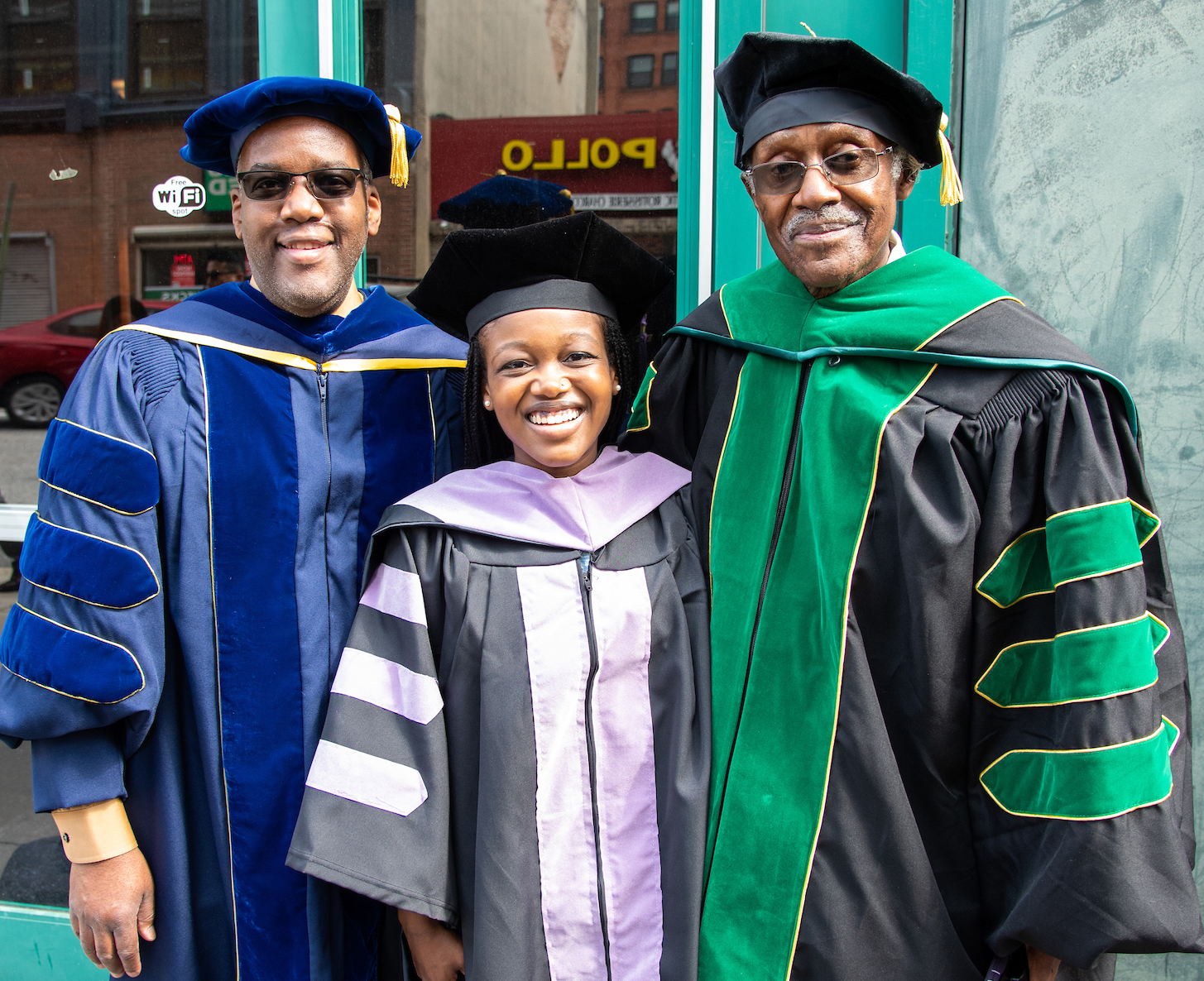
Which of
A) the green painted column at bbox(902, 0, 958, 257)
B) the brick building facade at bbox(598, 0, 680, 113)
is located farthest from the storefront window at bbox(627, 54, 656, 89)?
the green painted column at bbox(902, 0, 958, 257)

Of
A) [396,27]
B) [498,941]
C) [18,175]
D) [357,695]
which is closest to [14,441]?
[18,175]

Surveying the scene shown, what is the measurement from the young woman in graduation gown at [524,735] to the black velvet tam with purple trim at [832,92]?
40cm

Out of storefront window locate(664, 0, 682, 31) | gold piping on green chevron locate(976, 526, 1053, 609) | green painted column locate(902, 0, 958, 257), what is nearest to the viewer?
gold piping on green chevron locate(976, 526, 1053, 609)

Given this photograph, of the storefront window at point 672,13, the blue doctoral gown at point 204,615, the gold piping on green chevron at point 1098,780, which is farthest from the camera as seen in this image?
the storefront window at point 672,13

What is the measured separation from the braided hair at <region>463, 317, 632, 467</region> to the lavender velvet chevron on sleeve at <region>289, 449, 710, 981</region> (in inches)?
10.7

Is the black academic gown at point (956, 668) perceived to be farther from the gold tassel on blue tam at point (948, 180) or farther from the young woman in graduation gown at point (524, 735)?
the gold tassel on blue tam at point (948, 180)

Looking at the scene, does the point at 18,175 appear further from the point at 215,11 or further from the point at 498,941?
the point at 498,941

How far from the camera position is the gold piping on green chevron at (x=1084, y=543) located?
1.39m

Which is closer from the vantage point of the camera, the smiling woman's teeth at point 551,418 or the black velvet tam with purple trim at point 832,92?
the black velvet tam with purple trim at point 832,92

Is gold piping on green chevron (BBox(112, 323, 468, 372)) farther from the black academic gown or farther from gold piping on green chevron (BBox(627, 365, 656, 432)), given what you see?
the black academic gown

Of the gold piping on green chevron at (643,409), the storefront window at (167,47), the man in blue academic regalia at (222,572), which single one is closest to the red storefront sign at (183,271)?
the storefront window at (167,47)

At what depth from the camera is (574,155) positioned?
108 inches

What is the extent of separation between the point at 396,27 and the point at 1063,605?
8.24ft

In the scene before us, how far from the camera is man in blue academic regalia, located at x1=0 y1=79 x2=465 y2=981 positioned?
1.59 meters
